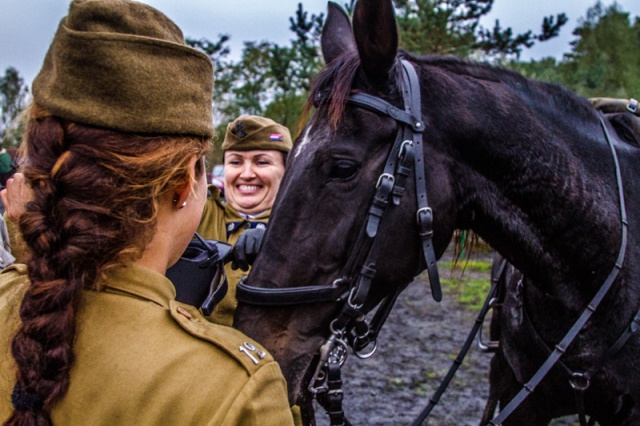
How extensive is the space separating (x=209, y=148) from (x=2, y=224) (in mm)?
2070

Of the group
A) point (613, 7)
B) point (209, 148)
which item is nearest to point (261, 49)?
point (613, 7)

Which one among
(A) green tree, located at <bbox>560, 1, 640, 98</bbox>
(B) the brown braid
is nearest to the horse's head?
(B) the brown braid

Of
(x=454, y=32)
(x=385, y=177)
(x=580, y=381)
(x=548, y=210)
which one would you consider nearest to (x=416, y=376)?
(x=580, y=381)

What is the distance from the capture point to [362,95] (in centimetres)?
183

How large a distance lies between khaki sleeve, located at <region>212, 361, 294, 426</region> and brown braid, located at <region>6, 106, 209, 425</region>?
277 mm

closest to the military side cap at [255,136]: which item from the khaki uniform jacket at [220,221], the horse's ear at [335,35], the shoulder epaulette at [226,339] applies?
the khaki uniform jacket at [220,221]

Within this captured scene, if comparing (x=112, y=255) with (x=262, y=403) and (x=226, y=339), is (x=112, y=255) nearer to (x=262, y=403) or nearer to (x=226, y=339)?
(x=226, y=339)

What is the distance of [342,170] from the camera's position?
1.77 meters

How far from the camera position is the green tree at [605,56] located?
1185 centimetres

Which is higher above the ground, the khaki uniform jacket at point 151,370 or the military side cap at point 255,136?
the military side cap at point 255,136

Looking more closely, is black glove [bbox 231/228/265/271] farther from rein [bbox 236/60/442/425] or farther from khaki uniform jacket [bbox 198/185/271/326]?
khaki uniform jacket [bbox 198/185/271/326]

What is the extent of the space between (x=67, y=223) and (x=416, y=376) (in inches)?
189

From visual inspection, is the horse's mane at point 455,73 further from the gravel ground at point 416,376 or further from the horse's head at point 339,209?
the gravel ground at point 416,376

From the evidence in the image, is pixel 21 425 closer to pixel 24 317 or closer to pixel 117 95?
pixel 24 317
